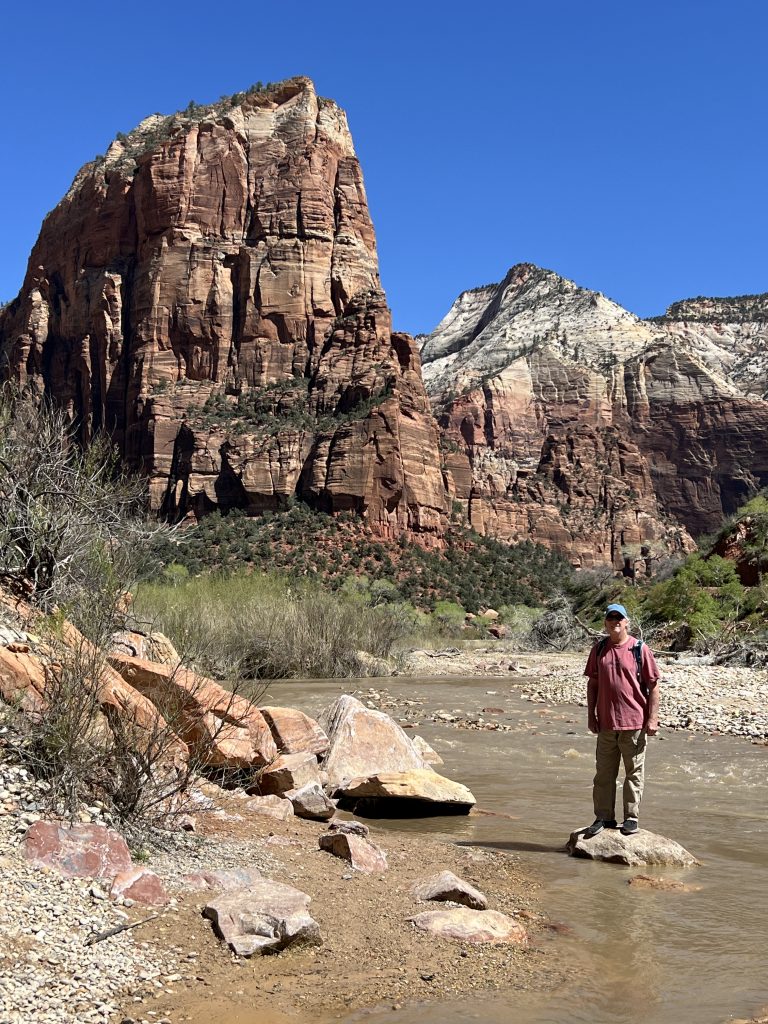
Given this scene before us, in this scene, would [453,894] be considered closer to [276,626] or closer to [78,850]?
[78,850]

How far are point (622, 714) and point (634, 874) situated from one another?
118 centimetres

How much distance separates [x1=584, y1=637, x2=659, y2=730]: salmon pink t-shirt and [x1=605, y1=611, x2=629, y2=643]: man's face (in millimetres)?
51

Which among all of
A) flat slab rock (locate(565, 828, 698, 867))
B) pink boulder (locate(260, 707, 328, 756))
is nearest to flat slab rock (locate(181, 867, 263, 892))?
flat slab rock (locate(565, 828, 698, 867))

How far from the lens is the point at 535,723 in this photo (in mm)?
15492

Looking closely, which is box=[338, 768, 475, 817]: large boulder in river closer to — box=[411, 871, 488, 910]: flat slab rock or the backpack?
the backpack

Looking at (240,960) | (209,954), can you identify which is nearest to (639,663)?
(240,960)

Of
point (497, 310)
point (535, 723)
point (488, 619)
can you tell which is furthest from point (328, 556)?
point (497, 310)

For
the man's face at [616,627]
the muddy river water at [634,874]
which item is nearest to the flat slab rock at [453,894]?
the muddy river water at [634,874]

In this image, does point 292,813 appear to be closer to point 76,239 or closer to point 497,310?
point 76,239

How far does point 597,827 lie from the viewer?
699 cm

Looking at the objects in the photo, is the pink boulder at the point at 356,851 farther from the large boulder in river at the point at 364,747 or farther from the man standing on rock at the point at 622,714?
the large boulder in river at the point at 364,747

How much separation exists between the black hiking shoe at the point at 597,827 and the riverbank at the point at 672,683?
658cm

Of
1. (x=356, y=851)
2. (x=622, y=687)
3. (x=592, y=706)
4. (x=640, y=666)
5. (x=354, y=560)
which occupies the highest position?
(x=354, y=560)

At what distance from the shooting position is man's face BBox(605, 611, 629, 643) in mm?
7164
